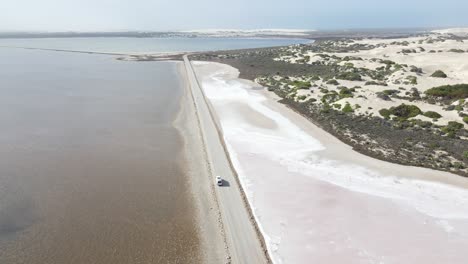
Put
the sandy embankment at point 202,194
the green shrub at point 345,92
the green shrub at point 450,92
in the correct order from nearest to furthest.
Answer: the sandy embankment at point 202,194, the green shrub at point 450,92, the green shrub at point 345,92

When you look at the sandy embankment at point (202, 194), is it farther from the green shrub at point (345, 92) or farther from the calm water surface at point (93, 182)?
the green shrub at point (345, 92)

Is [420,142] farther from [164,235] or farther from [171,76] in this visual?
[171,76]

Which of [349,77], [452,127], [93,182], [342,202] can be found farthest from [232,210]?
[349,77]

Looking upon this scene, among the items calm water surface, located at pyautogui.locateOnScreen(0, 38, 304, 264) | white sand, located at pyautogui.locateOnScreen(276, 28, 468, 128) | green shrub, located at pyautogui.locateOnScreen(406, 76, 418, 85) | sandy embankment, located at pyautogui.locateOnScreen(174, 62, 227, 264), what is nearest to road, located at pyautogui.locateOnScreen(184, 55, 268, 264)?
sandy embankment, located at pyautogui.locateOnScreen(174, 62, 227, 264)

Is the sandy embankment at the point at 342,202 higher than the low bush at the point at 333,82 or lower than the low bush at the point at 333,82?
lower

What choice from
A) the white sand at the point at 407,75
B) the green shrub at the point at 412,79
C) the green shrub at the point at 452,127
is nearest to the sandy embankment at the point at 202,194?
the white sand at the point at 407,75

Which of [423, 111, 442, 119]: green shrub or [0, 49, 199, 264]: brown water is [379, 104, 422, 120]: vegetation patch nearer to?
[423, 111, 442, 119]: green shrub
